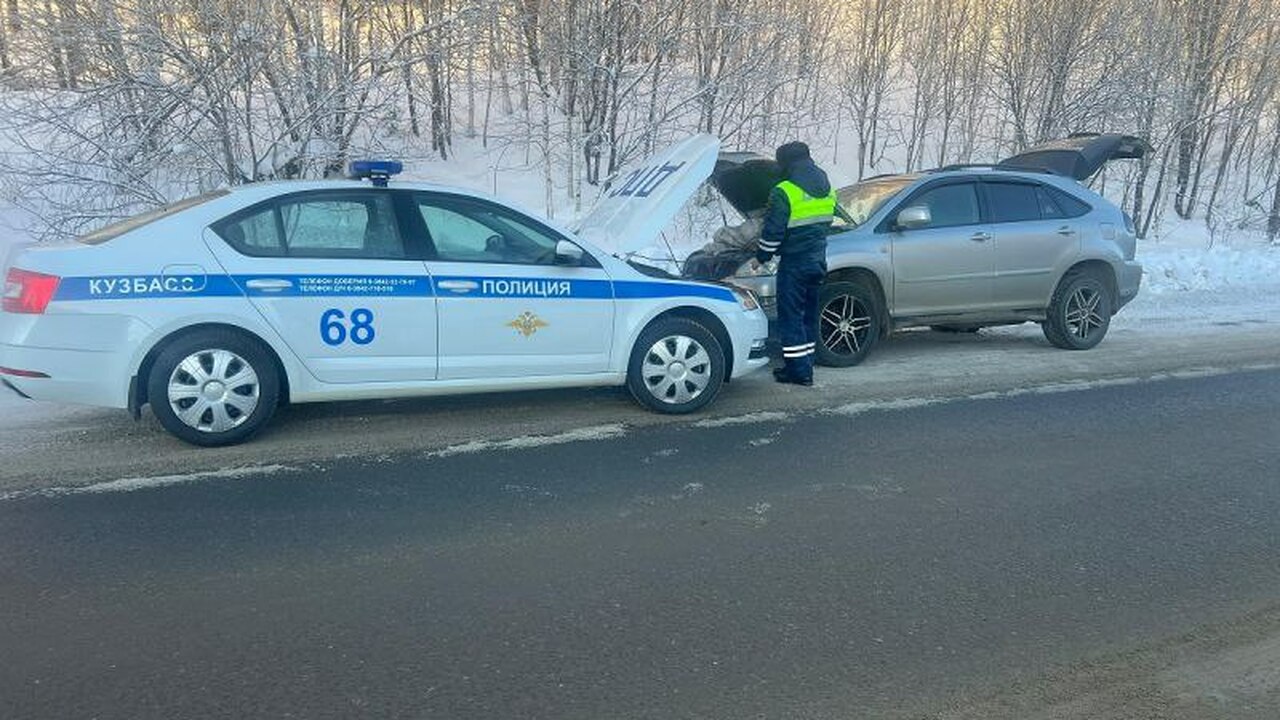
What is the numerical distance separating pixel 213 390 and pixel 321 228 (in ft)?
3.75

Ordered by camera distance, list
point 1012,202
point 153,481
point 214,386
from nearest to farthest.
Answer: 1. point 153,481
2. point 214,386
3. point 1012,202

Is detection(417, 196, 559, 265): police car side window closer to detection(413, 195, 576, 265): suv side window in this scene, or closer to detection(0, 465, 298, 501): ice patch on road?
detection(413, 195, 576, 265): suv side window

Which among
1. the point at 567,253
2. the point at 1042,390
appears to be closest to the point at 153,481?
the point at 567,253

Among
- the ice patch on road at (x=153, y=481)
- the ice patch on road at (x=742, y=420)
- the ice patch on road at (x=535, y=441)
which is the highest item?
the ice patch on road at (x=742, y=420)

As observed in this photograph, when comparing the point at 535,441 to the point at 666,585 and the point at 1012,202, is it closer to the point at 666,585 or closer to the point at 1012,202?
the point at 666,585

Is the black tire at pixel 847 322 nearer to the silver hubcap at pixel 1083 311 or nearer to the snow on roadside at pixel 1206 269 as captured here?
the silver hubcap at pixel 1083 311

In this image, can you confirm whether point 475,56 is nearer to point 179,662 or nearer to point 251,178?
point 251,178

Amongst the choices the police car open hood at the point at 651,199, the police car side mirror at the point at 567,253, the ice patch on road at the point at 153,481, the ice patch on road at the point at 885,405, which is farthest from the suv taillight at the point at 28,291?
the ice patch on road at the point at 885,405

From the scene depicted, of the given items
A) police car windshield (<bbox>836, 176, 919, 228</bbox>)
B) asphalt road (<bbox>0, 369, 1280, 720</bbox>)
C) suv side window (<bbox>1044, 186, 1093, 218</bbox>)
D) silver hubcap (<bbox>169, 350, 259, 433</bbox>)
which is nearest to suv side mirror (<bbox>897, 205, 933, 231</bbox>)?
police car windshield (<bbox>836, 176, 919, 228</bbox>)

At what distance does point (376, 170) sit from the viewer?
6.00 meters

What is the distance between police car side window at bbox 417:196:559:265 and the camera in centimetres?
609

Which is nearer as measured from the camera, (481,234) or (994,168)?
(481,234)

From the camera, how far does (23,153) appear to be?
1114cm

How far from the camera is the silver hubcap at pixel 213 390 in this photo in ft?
18.0
